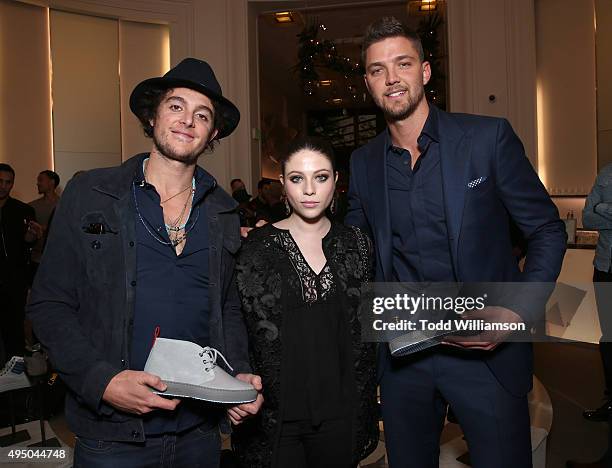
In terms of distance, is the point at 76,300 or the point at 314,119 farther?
the point at 314,119

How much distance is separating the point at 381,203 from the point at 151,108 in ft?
2.76

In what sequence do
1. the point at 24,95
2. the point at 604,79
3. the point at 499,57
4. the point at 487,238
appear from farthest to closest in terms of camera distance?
1. the point at 499,57
2. the point at 24,95
3. the point at 604,79
4. the point at 487,238

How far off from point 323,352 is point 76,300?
760 mm

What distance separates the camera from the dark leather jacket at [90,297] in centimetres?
141

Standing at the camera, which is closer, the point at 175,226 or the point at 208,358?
the point at 208,358

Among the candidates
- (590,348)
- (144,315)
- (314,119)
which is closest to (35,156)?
(144,315)

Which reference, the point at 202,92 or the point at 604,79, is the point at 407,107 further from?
the point at 604,79

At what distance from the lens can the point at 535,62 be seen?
254 inches

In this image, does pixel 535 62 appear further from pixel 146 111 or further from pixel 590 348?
pixel 146 111

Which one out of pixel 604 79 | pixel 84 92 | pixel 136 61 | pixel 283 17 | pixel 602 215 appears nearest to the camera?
pixel 602 215

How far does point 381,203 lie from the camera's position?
5.99 feet

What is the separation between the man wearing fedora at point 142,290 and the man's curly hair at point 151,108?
0.05 feet

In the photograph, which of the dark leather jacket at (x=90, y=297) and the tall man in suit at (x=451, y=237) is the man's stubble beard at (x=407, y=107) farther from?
the dark leather jacket at (x=90, y=297)

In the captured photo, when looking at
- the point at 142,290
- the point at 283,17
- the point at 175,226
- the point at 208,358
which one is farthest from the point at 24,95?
the point at 208,358
